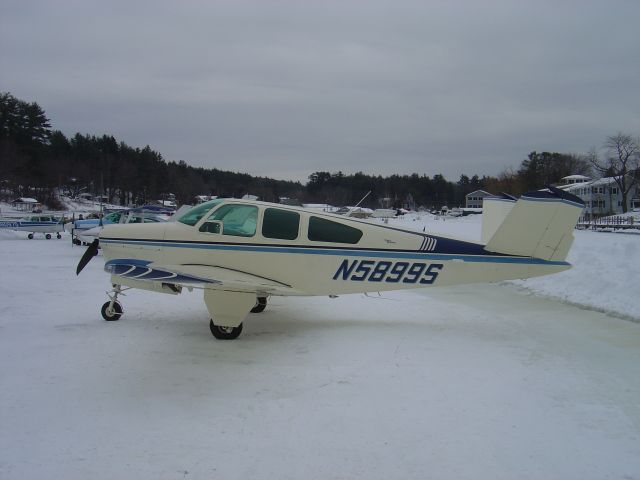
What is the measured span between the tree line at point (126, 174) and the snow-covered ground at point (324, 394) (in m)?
39.8

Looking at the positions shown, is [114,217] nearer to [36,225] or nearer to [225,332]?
[36,225]

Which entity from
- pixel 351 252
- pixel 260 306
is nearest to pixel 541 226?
pixel 351 252

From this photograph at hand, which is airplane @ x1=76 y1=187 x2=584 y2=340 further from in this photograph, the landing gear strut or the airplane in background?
the airplane in background

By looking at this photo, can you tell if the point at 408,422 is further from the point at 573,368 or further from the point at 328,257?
the point at 328,257

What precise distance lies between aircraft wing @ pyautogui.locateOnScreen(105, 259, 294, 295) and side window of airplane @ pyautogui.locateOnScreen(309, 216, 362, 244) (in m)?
0.90

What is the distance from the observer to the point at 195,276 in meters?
5.73

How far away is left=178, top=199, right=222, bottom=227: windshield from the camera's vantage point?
22.3 ft

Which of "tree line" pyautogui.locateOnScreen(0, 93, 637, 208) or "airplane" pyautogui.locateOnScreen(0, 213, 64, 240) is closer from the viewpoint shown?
"airplane" pyautogui.locateOnScreen(0, 213, 64, 240)

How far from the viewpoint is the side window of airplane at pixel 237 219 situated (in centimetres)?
668

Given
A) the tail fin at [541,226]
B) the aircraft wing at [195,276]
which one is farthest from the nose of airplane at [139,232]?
the tail fin at [541,226]

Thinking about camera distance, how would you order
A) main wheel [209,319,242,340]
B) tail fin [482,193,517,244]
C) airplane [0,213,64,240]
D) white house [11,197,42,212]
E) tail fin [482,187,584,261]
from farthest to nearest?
white house [11,197,42,212] < airplane [0,213,64,240] < tail fin [482,193,517,244] < tail fin [482,187,584,261] < main wheel [209,319,242,340]

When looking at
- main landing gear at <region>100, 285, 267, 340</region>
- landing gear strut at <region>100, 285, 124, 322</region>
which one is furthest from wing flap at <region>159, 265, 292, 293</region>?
landing gear strut at <region>100, 285, 124, 322</region>

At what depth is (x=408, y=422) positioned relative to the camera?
383 centimetres

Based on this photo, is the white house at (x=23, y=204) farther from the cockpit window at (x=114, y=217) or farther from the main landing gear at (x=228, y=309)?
the main landing gear at (x=228, y=309)
